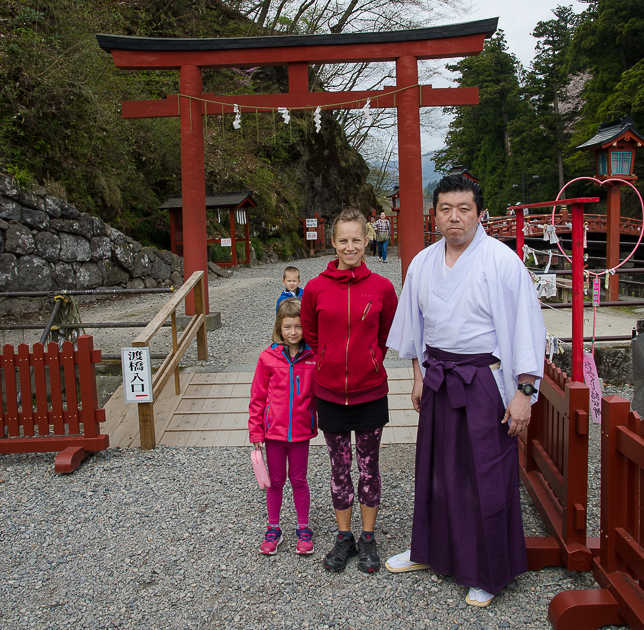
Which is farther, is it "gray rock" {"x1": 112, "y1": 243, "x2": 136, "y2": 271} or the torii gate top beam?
"gray rock" {"x1": 112, "y1": 243, "x2": 136, "y2": 271}

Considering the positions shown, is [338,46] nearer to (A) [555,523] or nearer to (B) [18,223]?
(B) [18,223]

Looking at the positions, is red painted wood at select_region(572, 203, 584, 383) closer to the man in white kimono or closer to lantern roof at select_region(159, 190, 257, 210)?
the man in white kimono

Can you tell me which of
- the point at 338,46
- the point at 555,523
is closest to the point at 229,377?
the point at 555,523

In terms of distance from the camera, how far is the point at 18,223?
8688mm

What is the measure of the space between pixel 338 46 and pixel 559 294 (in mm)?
9387

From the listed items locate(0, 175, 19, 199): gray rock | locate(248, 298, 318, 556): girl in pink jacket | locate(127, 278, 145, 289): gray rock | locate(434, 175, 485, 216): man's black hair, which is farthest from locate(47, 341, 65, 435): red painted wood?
locate(127, 278, 145, 289): gray rock

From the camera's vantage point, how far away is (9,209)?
8.51 metres

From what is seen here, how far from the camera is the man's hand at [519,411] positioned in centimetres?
214

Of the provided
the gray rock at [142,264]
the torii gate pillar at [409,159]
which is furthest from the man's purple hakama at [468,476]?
the gray rock at [142,264]

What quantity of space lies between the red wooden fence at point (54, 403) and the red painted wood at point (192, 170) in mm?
3513

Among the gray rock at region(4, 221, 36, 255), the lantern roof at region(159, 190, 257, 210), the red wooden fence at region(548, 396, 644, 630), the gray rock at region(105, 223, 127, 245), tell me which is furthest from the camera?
the lantern roof at region(159, 190, 257, 210)

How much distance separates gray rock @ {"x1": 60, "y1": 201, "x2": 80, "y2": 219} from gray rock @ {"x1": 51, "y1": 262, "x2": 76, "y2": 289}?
851 millimetres

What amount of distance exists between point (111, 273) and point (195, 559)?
28.4ft

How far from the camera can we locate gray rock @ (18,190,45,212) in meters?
8.74
